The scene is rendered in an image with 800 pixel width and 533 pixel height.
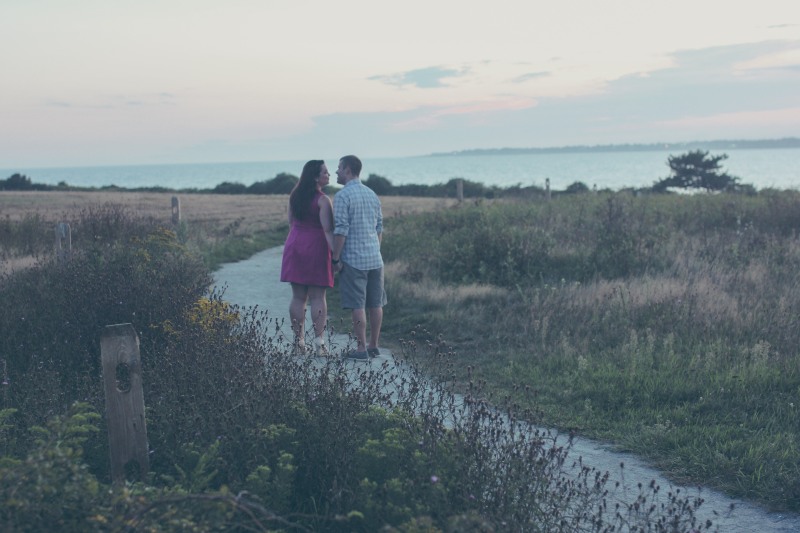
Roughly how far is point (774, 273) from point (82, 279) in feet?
29.9

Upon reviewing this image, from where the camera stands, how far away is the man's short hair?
7.62m

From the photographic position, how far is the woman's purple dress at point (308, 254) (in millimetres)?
8016

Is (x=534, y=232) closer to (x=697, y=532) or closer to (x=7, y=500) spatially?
(x=697, y=532)

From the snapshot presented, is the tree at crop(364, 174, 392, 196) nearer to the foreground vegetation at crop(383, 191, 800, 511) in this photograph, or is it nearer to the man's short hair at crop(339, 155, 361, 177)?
the foreground vegetation at crop(383, 191, 800, 511)

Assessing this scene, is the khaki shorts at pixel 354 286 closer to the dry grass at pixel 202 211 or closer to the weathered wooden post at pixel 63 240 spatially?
the weathered wooden post at pixel 63 240

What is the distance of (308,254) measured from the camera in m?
8.03

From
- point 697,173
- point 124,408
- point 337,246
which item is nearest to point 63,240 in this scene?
point 337,246

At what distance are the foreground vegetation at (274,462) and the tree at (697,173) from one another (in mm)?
44855

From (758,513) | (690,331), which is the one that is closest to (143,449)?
(758,513)

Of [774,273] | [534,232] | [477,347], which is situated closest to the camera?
[477,347]

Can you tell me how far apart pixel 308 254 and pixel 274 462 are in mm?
4074

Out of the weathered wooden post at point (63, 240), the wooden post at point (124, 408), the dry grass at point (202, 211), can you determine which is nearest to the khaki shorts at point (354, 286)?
the wooden post at point (124, 408)

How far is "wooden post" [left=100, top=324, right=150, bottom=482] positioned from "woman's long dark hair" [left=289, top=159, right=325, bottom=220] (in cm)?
406

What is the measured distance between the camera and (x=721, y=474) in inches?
200
